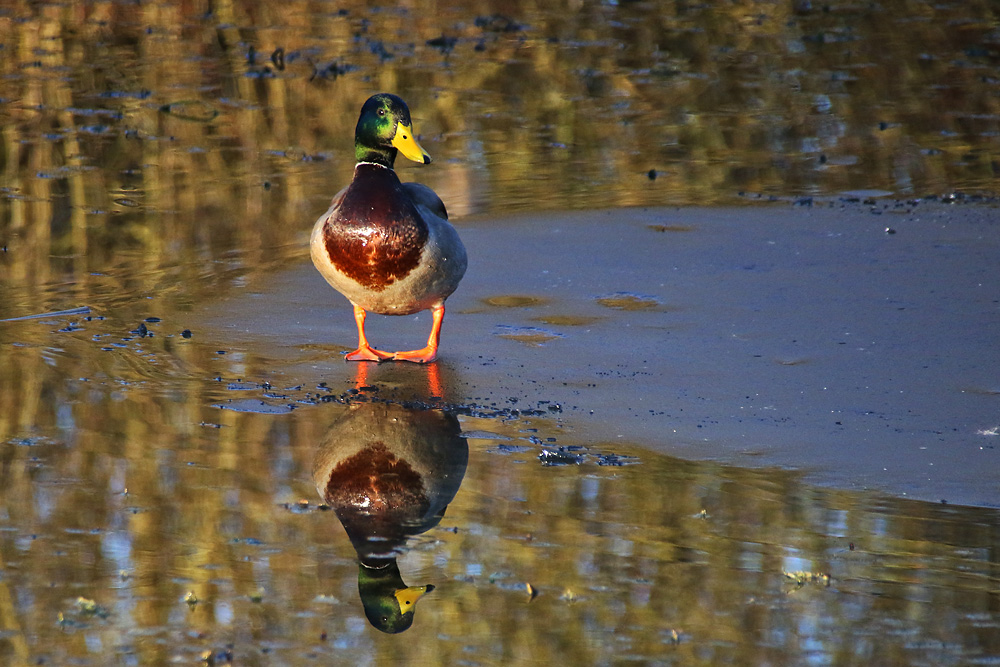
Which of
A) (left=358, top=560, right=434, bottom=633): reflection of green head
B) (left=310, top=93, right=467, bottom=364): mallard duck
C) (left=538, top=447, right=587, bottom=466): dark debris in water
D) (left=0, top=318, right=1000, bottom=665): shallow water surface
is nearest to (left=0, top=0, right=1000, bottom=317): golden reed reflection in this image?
(left=310, top=93, right=467, bottom=364): mallard duck

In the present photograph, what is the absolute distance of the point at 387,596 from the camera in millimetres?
3457

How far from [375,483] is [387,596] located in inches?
30.0

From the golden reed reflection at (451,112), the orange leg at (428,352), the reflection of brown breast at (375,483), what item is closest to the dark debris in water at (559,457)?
the reflection of brown breast at (375,483)

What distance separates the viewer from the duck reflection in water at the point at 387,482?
3.49m

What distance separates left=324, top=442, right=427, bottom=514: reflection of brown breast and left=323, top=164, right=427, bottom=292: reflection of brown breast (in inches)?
38.7

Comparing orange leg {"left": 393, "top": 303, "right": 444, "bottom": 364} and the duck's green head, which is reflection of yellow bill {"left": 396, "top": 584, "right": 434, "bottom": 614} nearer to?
orange leg {"left": 393, "top": 303, "right": 444, "bottom": 364}

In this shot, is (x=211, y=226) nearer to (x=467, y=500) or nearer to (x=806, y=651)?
(x=467, y=500)

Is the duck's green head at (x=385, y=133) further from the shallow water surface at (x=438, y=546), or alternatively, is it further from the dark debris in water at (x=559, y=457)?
the dark debris in water at (x=559, y=457)

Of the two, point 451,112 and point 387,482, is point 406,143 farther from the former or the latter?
point 451,112

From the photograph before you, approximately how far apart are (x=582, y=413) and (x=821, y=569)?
4.47 ft

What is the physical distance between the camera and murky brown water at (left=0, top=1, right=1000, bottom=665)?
3332 mm

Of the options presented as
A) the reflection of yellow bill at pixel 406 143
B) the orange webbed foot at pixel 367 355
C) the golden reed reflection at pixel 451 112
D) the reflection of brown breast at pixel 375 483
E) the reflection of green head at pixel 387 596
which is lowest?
the golden reed reflection at pixel 451 112

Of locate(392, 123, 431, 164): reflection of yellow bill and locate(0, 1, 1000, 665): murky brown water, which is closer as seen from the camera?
locate(0, 1, 1000, 665): murky brown water

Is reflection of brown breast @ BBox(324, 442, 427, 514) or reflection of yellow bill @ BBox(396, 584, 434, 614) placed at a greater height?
reflection of yellow bill @ BBox(396, 584, 434, 614)
